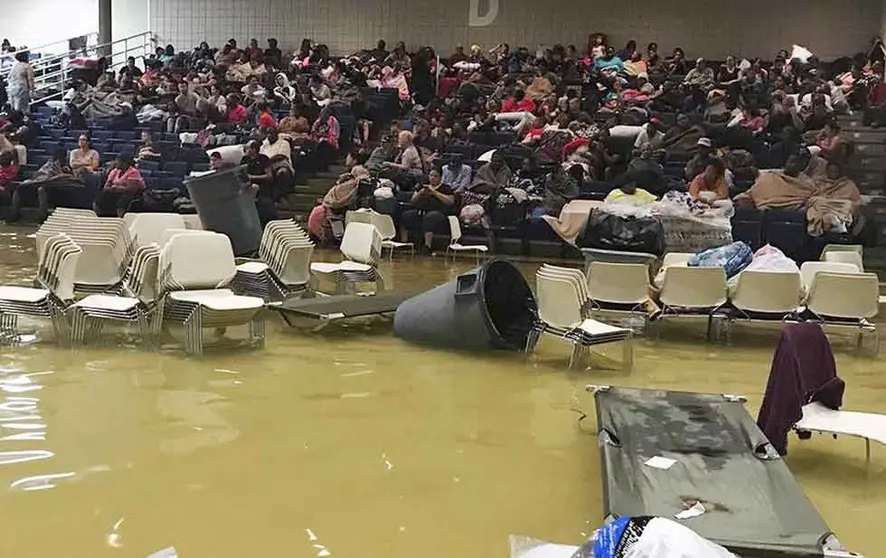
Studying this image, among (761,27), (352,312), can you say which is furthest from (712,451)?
(761,27)

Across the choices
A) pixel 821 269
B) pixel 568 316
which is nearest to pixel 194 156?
pixel 568 316

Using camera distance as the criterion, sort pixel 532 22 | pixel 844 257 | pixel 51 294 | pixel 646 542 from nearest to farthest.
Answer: pixel 646 542 < pixel 51 294 < pixel 844 257 < pixel 532 22

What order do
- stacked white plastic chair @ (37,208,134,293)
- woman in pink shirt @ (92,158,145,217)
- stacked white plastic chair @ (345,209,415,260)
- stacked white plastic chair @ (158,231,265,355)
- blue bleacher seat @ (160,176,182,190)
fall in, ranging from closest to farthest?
stacked white plastic chair @ (158,231,265,355) < stacked white plastic chair @ (37,208,134,293) < stacked white plastic chair @ (345,209,415,260) < woman in pink shirt @ (92,158,145,217) < blue bleacher seat @ (160,176,182,190)

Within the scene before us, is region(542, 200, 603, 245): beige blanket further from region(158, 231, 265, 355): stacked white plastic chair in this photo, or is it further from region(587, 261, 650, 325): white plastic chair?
region(158, 231, 265, 355): stacked white plastic chair

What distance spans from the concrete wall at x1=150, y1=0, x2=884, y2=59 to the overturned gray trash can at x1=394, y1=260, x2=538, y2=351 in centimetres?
1068

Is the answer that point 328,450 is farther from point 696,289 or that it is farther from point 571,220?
point 571,220

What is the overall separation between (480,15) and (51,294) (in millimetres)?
12553

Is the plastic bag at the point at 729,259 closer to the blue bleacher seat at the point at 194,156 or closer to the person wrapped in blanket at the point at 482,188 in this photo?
the person wrapped in blanket at the point at 482,188

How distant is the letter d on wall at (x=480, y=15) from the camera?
55.6 ft

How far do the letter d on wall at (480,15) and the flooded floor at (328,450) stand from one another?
1159cm

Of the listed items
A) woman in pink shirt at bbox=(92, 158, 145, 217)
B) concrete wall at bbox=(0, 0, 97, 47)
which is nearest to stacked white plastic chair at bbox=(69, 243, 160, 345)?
woman in pink shirt at bbox=(92, 158, 145, 217)

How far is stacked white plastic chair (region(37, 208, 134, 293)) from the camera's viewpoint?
6.79 metres

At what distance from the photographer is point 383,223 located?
10.6 metres

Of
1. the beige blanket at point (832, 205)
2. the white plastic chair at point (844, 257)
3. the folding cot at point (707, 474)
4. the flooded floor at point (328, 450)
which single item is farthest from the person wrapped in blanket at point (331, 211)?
the folding cot at point (707, 474)
